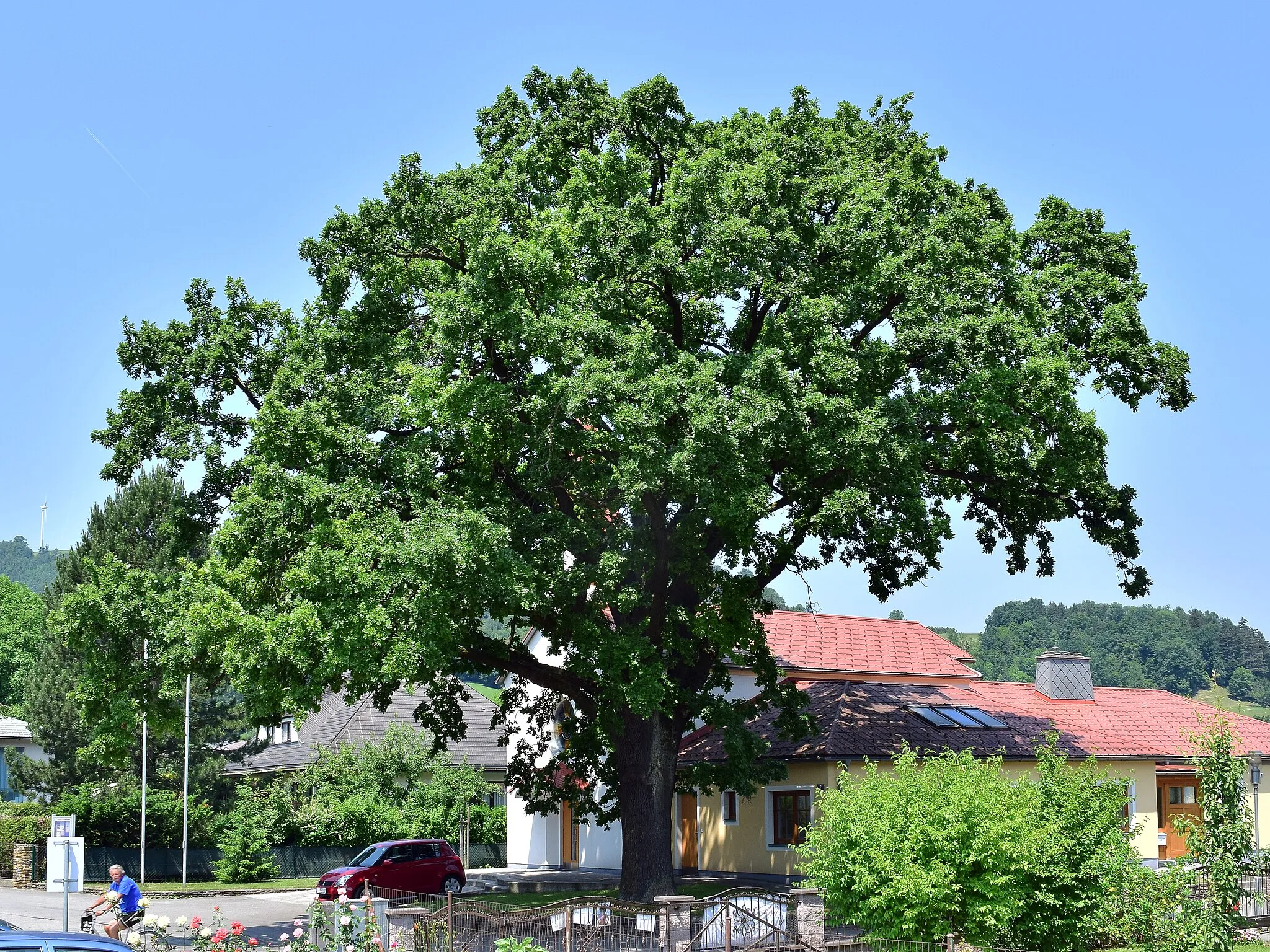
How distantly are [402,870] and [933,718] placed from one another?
1448cm

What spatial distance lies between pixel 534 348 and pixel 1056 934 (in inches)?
485

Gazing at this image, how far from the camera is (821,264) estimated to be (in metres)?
23.1

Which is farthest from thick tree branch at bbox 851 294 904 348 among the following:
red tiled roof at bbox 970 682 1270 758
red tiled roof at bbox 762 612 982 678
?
red tiled roof at bbox 970 682 1270 758

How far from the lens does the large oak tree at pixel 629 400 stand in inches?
822

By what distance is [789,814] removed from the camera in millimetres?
32281

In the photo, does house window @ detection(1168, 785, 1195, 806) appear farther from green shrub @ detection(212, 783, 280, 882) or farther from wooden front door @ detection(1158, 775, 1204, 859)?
green shrub @ detection(212, 783, 280, 882)

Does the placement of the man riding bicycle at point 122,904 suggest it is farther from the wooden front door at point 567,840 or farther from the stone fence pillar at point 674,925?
the wooden front door at point 567,840

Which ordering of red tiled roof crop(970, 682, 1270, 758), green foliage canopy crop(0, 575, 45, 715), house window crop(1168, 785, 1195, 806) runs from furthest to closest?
green foliage canopy crop(0, 575, 45, 715) → house window crop(1168, 785, 1195, 806) → red tiled roof crop(970, 682, 1270, 758)

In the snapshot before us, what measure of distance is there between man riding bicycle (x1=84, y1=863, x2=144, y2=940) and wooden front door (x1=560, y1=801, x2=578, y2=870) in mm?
23260

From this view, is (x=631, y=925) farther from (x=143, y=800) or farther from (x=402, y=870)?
(x=143, y=800)

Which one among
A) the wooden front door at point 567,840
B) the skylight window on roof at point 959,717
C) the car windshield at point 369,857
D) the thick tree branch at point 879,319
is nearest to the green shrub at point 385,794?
the wooden front door at point 567,840

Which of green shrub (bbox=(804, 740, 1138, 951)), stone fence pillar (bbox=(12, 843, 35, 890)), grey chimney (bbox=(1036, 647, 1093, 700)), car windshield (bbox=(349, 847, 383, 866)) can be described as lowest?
stone fence pillar (bbox=(12, 843, 35, 890))

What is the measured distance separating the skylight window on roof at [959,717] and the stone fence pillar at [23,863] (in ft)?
92.1

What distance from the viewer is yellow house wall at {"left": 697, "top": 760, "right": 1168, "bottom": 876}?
31.4 meters
